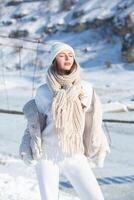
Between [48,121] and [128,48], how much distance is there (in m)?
16.4

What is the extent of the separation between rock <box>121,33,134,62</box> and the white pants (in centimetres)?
1560

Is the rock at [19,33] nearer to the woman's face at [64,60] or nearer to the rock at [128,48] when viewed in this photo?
the rock at [128,48]

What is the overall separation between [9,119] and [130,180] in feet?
16.0

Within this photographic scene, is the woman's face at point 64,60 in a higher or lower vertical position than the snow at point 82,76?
higher

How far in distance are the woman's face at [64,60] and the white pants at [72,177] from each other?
44cm

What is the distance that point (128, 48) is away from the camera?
64.0 feet

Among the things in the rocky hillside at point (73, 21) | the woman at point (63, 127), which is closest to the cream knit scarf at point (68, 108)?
the woman at point (63, 127)

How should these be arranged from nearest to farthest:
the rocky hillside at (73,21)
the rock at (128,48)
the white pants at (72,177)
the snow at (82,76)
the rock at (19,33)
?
the white pants at (72,177) → the snow at (82,76) → the rock at (128,48) → the rocky hillside at (73,21) → the rock at (19,33)

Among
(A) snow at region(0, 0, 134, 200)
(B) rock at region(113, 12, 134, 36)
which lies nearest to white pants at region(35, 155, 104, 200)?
(A) snow at region(0, 0, 134, 200)

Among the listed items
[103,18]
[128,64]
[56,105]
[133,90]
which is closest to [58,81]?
[56,105]

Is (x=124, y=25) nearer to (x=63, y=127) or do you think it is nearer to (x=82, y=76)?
(x=82, y=76)

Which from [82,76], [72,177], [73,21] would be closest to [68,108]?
[72,177]

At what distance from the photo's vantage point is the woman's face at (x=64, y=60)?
329cm

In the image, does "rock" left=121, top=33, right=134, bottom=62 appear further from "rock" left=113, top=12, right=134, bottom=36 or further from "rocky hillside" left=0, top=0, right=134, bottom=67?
"rock" left=113, top=12, right=134, bottom=36
